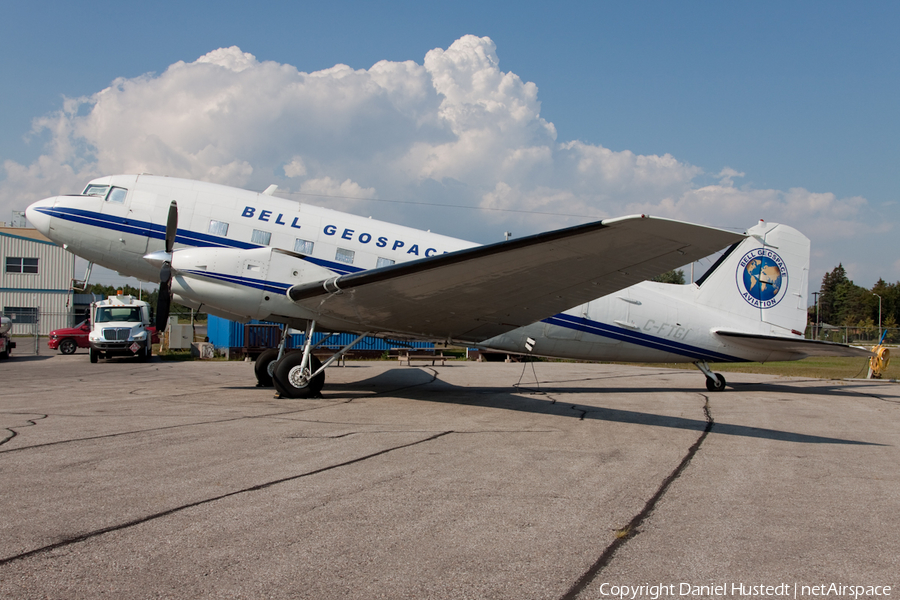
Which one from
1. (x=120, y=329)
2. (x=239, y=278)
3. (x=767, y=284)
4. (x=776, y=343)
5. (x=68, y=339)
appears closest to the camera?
(x=239, y=278)

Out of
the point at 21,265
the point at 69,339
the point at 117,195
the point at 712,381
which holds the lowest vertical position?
the point at 69,339

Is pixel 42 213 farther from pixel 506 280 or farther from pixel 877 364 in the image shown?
pixel 877 364

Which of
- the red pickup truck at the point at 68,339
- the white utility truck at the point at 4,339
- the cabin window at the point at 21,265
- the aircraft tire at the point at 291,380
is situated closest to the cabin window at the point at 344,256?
the aircraft tire at the point at 291,380

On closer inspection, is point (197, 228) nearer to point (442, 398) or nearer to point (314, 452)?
point (442, 398)

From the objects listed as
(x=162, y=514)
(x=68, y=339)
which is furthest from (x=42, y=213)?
(x=68, y=339)

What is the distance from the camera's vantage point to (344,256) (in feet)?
41.4

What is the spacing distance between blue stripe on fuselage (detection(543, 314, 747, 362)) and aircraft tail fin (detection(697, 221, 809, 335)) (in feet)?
4.39

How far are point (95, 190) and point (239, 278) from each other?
4185 mm

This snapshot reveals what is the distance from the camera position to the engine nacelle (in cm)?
1173

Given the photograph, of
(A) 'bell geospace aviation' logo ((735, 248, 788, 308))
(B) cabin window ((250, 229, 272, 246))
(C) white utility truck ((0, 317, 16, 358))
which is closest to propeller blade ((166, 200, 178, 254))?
(B) cabin window ((250, 229, 272, 246))

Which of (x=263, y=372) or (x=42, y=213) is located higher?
(x=42, y=213)

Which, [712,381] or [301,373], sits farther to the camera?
[712,381]

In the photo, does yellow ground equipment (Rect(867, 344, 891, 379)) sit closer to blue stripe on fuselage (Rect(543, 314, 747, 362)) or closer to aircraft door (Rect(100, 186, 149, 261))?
blue stripe on fuselage (Rect(543, 314, 747, 362))

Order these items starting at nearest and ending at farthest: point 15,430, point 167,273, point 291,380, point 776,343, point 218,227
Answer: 1. point 15,430
2. point 167,273
3. point 291,380
4. point 218,227
5. point 776,343
